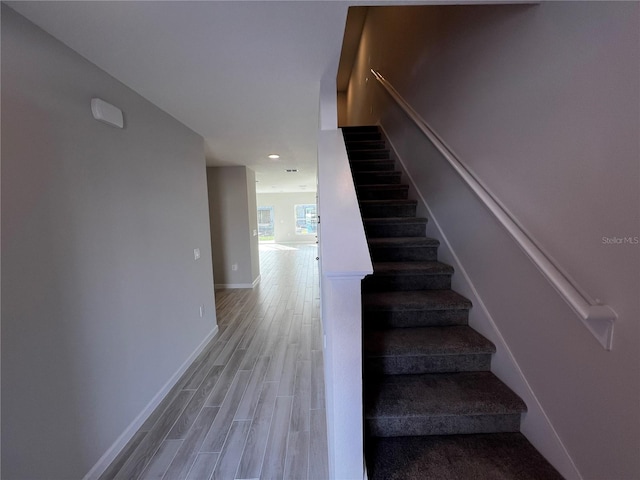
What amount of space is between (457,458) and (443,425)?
128mm

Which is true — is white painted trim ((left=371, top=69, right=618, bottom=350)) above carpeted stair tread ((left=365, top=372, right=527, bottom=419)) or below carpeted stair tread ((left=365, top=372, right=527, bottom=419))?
above

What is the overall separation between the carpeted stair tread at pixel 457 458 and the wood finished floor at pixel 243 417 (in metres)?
0.49

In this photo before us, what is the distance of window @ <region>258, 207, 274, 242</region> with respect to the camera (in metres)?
12.2

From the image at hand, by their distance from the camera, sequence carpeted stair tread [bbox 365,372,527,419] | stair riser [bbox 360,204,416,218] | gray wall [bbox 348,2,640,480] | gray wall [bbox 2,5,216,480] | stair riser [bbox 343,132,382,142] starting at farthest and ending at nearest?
stair riser [bbox 343,132,382,142] → stair riser [bbox 360,204,416,218] → carpeted stair tread [bbox 365,372,527,419] → gray wall [bbox 2,5,216,480] → gray wall [bbox 348,2,640,480]

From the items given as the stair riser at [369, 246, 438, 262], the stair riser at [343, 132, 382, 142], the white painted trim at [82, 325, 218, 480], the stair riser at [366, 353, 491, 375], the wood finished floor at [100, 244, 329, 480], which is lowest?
the wood finished floor at [100, 244, 329, 480]

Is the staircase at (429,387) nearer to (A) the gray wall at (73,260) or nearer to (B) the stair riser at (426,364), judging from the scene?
(B) the stair riser at (426,364)

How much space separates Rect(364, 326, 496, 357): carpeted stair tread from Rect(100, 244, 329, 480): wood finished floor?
76 centimetres

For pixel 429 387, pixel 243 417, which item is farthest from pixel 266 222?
pixel 429 387

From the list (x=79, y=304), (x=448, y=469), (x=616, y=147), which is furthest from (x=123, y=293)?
(x=616, y=147)

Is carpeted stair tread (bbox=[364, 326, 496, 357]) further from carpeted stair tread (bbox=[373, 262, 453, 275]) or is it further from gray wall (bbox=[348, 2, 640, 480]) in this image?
carpeted stair tread (bbox=[373, 262, 453, 275])

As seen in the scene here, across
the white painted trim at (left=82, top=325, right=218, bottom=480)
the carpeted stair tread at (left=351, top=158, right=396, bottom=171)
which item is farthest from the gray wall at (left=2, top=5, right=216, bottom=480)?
the carpeted stair tread at (left=351, top=158, right=396, bottom=171)

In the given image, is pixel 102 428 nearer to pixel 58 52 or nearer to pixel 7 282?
pixel 7 282

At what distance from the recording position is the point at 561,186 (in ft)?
3.38

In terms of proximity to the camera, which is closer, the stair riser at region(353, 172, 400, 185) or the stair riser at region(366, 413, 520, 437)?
the stair riser at region(366, 413, 520, 437)
